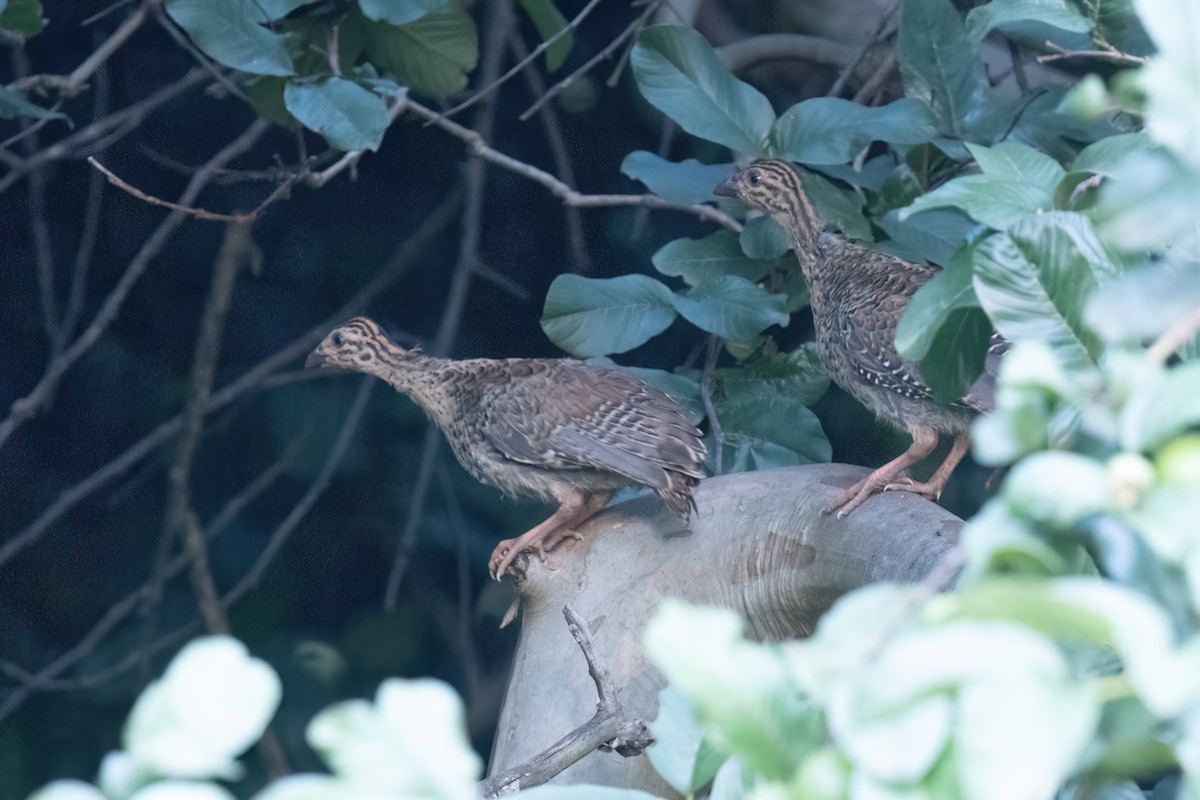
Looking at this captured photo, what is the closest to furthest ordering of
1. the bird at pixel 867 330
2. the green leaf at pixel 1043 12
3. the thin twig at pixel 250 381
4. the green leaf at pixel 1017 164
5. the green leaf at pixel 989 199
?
the green leaf at pixel 989 199
the green leaf at pixel 1017 164
the green leaf at pixel 1043 12
the bird at pixel 867 330
the thin twig at pixel 250 381

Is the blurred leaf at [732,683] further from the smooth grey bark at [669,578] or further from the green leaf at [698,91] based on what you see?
the green leaf at [698,91]

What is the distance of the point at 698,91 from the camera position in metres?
2.85

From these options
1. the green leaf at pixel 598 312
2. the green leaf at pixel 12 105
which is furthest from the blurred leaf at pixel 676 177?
the green leaf at pixel 12 105

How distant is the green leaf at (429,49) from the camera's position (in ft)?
9.85

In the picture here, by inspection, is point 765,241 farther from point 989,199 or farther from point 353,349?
point 989,199

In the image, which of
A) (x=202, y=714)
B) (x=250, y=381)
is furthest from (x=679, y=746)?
(x=250, y=381)

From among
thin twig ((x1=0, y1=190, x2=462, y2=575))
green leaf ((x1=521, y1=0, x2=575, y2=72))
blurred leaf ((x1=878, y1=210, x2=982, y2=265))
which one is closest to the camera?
blurred leaf ((x1=878, y1=210, x2=982, y2=265))

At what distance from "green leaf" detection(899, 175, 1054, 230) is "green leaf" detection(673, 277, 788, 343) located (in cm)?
133

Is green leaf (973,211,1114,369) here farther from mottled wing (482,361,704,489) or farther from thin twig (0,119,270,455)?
thin twig (0,119,270,455)

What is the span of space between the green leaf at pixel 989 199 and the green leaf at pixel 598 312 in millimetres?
1455

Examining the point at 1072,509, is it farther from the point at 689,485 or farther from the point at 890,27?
the point at 890,27

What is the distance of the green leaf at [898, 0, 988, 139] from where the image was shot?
2803mm

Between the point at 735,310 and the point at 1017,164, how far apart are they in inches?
44.1

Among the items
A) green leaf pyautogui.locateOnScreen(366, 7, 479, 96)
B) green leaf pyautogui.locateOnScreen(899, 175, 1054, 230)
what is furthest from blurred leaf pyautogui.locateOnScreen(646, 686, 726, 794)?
green leaf pyautogui.locateOnScreen(366, 7, 479, 96)
